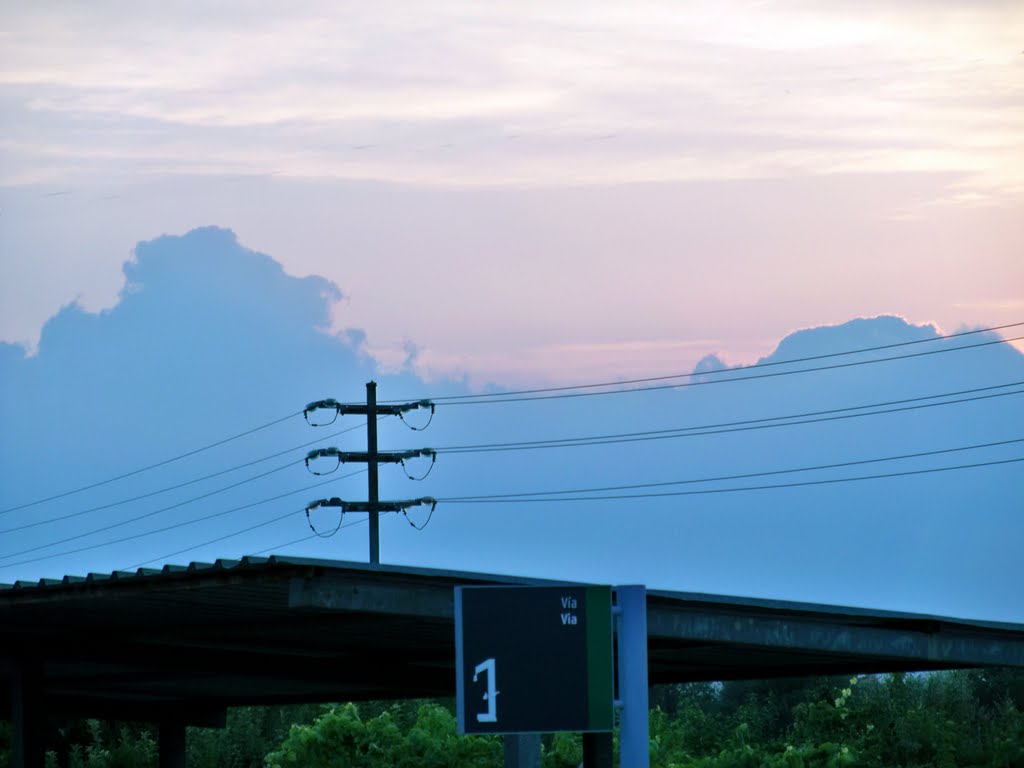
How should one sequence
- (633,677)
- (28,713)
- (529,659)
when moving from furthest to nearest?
1. (28,713)
2. (633,677)
3. (529,659)

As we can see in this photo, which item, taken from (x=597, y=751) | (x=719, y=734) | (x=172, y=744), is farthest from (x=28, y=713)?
(x=719, y=734)

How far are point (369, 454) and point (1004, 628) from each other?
32271 millimetres

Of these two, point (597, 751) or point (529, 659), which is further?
point (597, 751)

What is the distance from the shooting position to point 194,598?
543 inches

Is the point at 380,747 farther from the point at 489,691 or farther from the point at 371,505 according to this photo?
the point at 489,691

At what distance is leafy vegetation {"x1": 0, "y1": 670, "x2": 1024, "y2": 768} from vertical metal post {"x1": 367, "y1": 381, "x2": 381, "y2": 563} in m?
4.50

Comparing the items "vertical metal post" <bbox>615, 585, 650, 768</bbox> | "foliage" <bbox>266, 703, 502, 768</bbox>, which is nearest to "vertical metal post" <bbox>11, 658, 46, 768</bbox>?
"vertical metal post" <bbox>615, 585, 650, 768</bbox>

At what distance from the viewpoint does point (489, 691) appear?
11320 millimetres

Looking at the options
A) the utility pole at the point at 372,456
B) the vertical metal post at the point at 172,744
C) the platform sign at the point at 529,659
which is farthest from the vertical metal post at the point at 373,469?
the platform sign at the point at 529,659

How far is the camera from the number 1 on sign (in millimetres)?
11266

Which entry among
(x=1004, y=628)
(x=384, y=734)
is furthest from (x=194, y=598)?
(x=384, y=734)

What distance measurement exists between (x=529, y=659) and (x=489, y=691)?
360 millimetres

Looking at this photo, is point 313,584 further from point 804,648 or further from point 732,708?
point 732,708

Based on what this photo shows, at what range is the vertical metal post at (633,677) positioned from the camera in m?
12.0
